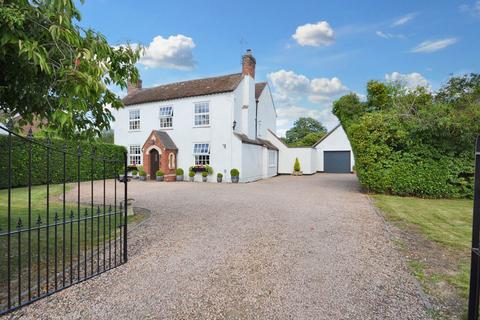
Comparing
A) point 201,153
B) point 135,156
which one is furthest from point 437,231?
point 135,156

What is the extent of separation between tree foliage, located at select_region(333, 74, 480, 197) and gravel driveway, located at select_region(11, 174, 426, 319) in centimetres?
569

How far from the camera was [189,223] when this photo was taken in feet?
22.9

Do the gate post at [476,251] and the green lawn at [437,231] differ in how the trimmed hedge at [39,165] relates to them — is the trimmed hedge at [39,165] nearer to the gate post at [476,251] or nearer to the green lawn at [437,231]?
the green lawn at [437,231]

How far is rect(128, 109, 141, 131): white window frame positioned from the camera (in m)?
21.9

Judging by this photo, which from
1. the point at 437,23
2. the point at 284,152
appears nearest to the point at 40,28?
the point at 437,23

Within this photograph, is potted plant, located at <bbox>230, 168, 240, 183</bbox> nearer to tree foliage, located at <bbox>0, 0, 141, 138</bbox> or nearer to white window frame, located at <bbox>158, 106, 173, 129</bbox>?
white window frame, located at <bbox>158, 106, 173, 129</bbox>

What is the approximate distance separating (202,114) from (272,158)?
842cm

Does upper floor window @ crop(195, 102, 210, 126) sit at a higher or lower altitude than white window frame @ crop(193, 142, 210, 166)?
higher

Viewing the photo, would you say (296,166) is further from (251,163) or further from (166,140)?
(166,140)

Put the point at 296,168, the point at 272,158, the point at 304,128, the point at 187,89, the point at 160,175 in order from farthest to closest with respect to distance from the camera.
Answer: the point at 304,128, the point at 296,168, the point at 272,158, the point at 187,89, the point at 160,175

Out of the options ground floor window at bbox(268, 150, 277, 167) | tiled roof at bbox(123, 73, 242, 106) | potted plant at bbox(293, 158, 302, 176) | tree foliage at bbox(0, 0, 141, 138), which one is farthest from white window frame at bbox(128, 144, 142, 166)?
tree foliage at bbox(0, 0, 141, 138)

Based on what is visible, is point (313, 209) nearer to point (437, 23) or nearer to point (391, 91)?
point (437, 23)

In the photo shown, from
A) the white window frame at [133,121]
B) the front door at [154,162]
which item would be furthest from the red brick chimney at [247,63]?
the white window frame at [133,121]

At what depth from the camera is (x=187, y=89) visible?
67.9ft
